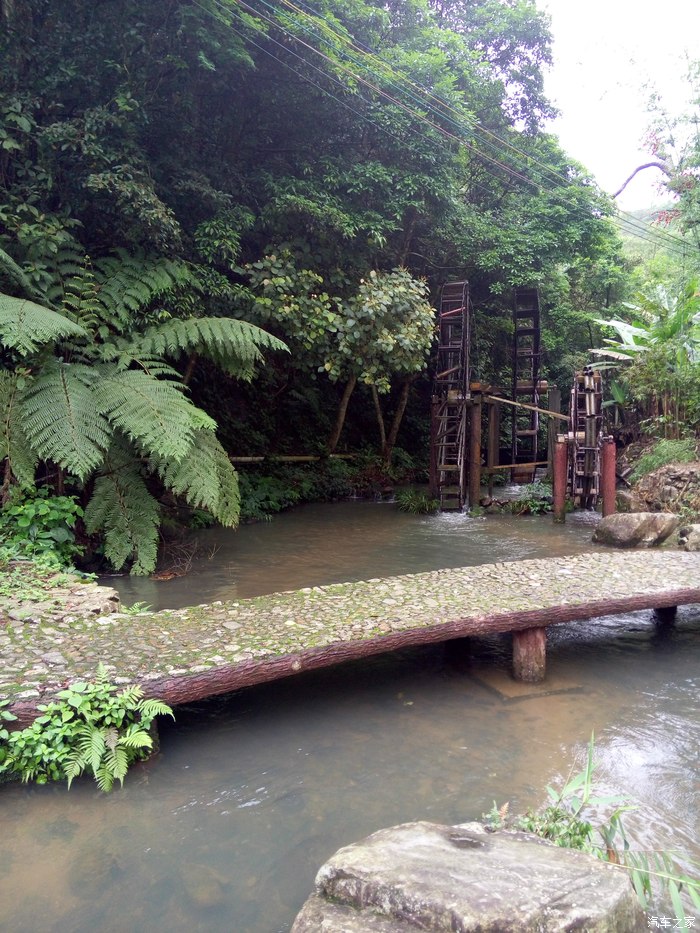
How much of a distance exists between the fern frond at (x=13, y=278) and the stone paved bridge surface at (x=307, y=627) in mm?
3285

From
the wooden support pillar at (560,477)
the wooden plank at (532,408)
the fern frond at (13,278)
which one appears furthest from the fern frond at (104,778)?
the wooden plank at (532,408)

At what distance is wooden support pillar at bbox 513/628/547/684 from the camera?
14.8ft

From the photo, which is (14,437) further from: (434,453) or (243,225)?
(434,453)

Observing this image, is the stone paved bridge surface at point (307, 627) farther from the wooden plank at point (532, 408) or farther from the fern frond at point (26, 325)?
the wooden plank at point (532, 408)

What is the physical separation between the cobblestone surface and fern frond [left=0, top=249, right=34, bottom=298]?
10.1 ft

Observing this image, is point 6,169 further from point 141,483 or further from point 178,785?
point 178,785

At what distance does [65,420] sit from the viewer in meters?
5.31

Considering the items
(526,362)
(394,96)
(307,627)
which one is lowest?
(307,627)

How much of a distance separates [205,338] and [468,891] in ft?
17.3

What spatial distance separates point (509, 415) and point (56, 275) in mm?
13989

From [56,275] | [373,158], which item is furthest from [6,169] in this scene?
[373,158]

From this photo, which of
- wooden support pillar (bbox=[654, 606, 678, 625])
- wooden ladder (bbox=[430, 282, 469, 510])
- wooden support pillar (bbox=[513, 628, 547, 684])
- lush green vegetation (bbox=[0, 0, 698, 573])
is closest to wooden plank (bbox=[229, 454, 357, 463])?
lush green vegetation (bbox=[0, 0, 698, 573])

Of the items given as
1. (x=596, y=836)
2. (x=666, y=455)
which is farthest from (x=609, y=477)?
(x=596, y=836)

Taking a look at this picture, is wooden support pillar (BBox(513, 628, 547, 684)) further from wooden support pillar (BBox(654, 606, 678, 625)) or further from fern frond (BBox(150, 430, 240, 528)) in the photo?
fern frond (BBox(150, 430, 240, 528))
